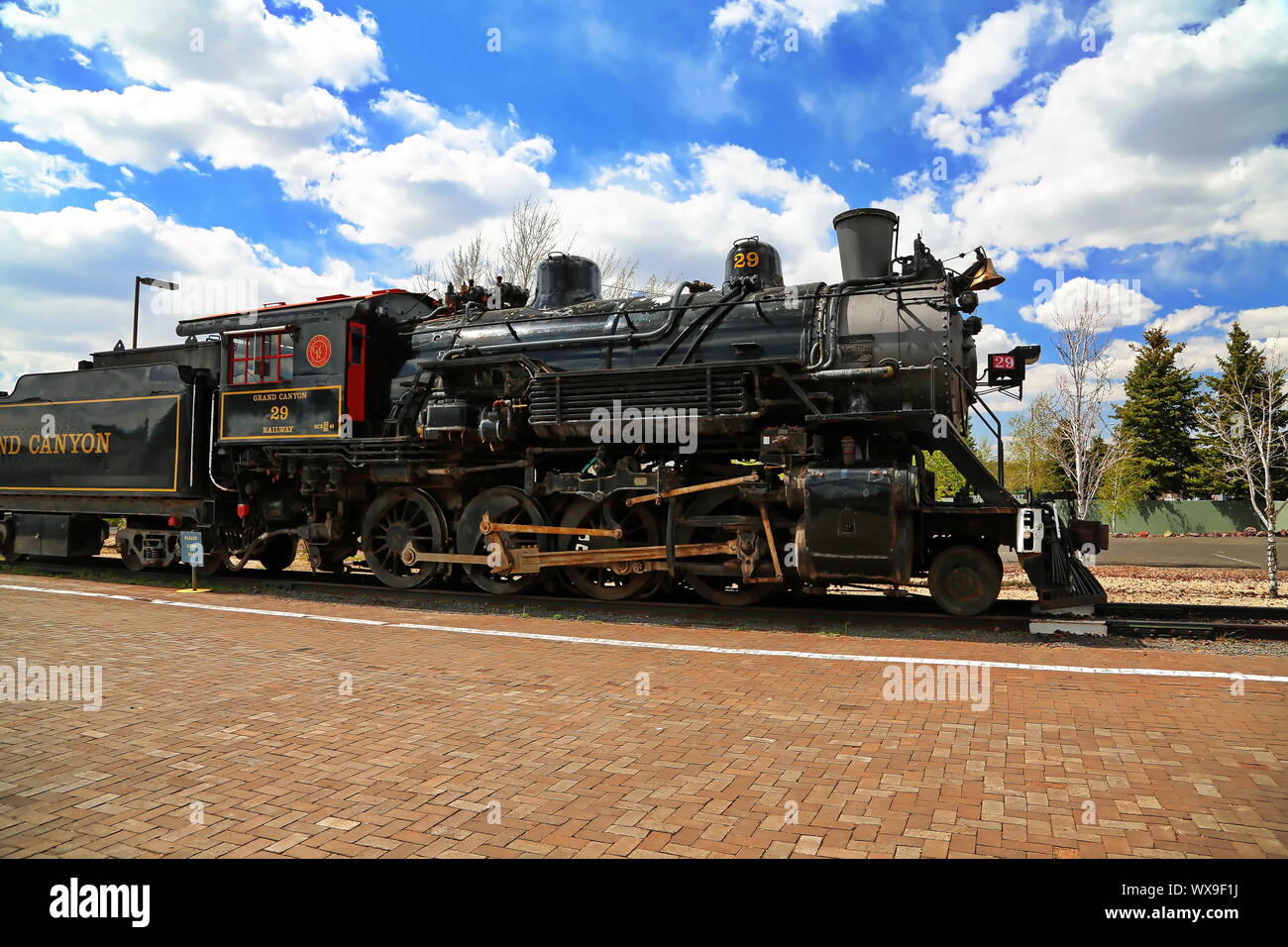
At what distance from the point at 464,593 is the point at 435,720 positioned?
17.7 ft

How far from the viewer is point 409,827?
130 inches

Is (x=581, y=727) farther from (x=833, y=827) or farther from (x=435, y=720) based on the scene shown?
(x=833, y=827)

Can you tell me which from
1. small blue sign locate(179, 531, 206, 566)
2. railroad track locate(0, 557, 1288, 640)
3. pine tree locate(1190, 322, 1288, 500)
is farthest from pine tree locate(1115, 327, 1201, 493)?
small blue sign locate(179, 531, 206, 566)

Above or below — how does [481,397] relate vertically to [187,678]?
above

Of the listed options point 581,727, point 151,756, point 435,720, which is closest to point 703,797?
point 581,727

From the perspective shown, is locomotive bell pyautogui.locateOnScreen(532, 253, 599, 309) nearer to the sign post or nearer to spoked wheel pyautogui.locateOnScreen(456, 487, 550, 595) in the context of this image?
spoked wheel pyautogui.locateOnScreen(456, 487, 550, 595)

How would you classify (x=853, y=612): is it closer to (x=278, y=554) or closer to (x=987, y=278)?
(x=987, y=278)

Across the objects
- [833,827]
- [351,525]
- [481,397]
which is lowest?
[833,827]

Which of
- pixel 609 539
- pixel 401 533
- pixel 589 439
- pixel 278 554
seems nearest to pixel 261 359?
pixel 401 533

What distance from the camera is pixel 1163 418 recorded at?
35.6m

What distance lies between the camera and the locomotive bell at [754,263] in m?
9.66

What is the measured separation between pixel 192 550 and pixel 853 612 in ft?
29.0

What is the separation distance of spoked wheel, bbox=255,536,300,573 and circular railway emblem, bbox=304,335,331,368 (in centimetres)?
346

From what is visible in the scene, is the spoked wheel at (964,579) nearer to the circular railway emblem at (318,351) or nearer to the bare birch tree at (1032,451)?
the circular railway emblem at (318,351)
